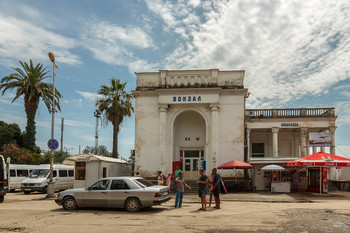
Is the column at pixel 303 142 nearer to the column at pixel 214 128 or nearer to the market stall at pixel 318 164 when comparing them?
the market stall at pixel 318 164

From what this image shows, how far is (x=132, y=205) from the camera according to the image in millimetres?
12078

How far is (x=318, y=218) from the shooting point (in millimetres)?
10203

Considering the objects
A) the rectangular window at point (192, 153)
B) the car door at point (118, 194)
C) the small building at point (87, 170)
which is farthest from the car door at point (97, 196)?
the rectangular window at point (192, 153)

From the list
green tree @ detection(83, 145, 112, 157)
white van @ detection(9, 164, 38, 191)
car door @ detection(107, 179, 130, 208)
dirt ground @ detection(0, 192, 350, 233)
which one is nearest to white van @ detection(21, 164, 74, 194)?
white van @ detection(9, 164, 38, 191)

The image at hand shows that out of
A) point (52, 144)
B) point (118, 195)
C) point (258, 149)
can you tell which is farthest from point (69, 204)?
point (258, 149)

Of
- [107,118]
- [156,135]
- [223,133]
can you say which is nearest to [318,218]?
[223,133]

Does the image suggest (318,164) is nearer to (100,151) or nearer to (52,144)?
(52,144)

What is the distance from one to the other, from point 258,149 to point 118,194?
22909 mm

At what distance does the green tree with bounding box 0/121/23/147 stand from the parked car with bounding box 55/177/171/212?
98.3ft

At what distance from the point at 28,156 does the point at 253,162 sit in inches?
944

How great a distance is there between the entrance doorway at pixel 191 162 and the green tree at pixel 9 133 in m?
23.5

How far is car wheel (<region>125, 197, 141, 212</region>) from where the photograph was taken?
12015mm

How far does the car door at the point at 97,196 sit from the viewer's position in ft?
40.9

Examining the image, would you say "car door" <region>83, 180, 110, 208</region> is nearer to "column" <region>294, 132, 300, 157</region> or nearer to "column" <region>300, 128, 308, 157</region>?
"column" <region>300, 128, 308, 157</region>
